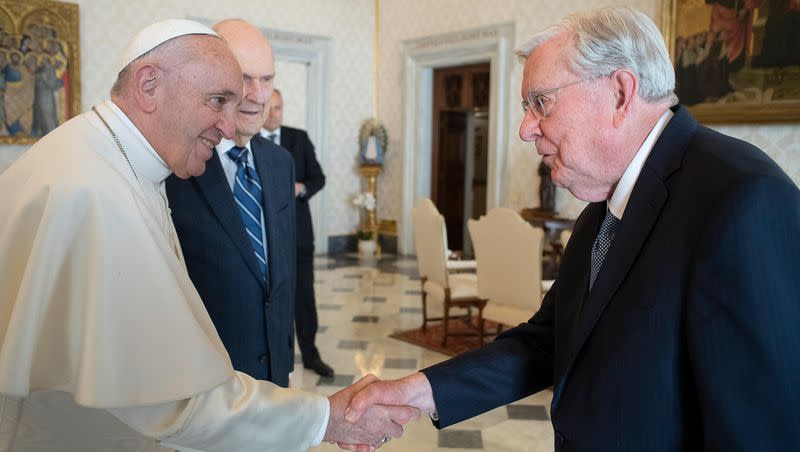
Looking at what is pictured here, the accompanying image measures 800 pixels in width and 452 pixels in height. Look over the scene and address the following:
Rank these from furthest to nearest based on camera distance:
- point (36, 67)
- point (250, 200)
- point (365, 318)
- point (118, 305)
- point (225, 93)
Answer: point (36, 67) < point (365, 318) < point (250, 200) < point (225, 93) < point (118, 305)

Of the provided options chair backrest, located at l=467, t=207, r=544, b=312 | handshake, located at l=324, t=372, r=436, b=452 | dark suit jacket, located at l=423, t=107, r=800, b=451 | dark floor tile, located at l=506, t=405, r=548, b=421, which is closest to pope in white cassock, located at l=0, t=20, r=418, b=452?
handshake, located at l=324, t=372, r=436, b=452

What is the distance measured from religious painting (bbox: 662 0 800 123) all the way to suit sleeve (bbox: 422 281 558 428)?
5.66 meters

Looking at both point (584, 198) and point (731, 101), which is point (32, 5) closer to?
point (731, 101)

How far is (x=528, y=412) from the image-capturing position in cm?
436

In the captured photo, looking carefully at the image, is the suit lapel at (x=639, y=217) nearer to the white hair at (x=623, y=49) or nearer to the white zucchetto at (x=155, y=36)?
the white hair at (x=623, y=49)


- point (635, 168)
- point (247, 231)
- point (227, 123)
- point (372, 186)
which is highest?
point (227, 123)

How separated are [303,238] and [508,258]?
1.50 m

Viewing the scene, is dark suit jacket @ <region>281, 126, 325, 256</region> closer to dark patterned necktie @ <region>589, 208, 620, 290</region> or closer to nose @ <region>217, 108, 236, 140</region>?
nose @ <region>217, 108, 236, 140</region>

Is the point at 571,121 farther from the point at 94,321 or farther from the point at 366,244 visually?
the point at 366,244

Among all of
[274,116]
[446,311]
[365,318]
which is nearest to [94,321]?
[274,116]

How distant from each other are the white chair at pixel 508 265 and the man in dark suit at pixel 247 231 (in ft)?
8.53

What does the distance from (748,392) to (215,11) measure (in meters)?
9.80

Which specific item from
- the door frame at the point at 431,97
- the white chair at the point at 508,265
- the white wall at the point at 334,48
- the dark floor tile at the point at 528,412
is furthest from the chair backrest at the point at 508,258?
the white wall at the point at 334,48

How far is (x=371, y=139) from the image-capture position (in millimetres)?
11031
